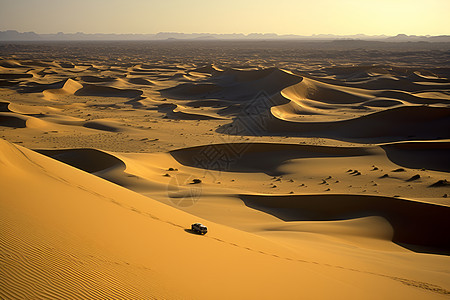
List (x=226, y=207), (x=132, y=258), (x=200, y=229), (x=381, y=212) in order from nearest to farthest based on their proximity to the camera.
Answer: (x=132, y=258) < (x=200, y=229) < (x=381, y=212) < (x=226, y=207)

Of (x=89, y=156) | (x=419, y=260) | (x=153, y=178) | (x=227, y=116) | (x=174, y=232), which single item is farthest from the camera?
(x=227, y=116)

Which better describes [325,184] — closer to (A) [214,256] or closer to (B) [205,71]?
(A) [214,256]

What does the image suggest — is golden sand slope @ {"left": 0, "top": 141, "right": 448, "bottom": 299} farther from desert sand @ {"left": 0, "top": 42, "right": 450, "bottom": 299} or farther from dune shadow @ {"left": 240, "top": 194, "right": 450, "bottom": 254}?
dune shadow @ {"left": 240, "top": 194, "right": 450, "bottom": 254}

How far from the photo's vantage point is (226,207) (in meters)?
10.5

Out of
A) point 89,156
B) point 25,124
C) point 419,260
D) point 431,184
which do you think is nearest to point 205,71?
point 25,124

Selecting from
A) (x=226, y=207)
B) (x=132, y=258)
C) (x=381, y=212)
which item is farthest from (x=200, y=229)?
(x=381, y=212)

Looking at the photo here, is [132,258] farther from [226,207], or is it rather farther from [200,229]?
[226,207]

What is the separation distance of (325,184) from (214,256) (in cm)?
822

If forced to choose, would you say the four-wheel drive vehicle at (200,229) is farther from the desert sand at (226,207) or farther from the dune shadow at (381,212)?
the dune shadow at (381,212)

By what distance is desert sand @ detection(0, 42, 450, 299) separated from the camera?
4324mm

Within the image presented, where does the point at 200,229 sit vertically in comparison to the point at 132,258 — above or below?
below

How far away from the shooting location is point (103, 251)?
14.8 ft

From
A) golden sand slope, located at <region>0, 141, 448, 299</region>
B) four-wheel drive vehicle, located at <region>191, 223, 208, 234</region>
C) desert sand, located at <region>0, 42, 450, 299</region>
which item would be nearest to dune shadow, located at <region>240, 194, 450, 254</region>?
desert sand, located at <region>0, 42, 450, 299</region>

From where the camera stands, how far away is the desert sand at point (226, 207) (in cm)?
432
